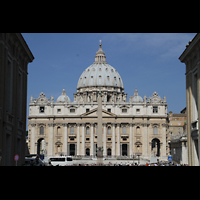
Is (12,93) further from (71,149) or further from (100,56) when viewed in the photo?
(100,56)

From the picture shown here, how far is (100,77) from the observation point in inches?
5123

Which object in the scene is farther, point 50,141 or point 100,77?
point 100,77

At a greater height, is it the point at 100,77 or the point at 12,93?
the point at 100,77

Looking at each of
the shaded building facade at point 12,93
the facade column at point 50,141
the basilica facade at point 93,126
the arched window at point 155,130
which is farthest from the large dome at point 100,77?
the shaded building facade at point 12,93

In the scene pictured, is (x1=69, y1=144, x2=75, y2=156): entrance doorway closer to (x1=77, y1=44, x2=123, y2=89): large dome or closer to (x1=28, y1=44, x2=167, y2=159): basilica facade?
(x1=28, y1=44, x2=167, y2=159): basilica facade

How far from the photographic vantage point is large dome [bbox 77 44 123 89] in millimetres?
129125

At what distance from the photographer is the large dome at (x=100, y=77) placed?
129m

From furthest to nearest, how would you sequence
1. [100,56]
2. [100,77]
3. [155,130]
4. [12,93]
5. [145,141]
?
[100,56], [100,77], [155,130], [145,141], [12,93]

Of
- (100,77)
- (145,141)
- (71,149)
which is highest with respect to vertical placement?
(100,77)

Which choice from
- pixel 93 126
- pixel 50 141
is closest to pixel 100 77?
pixel 93 126

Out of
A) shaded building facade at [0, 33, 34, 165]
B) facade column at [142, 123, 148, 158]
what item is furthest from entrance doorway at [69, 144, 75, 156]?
shaded building facade at [0, 33, 34, 165]
